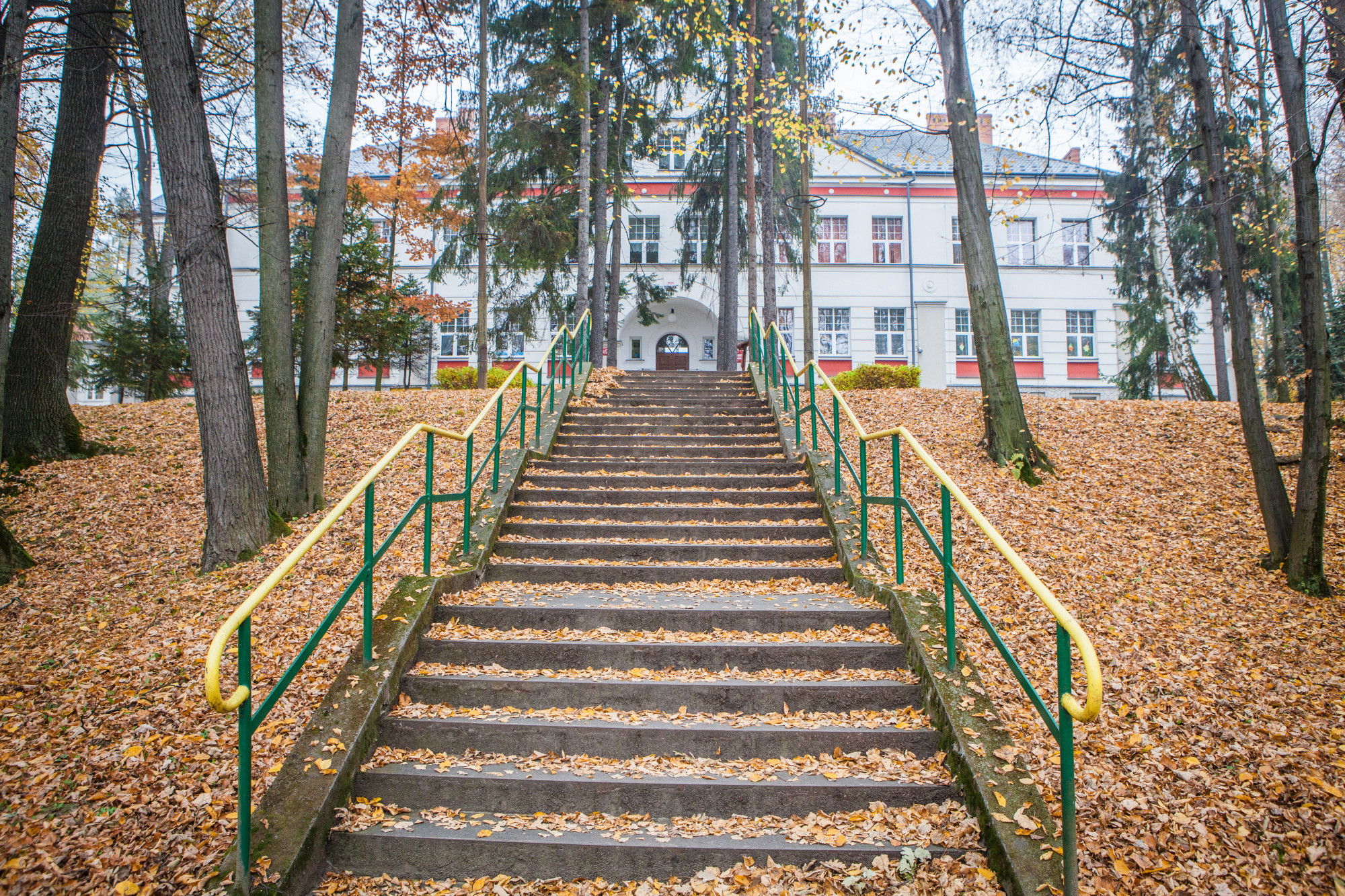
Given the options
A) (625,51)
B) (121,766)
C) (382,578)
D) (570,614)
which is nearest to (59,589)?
(382,578)

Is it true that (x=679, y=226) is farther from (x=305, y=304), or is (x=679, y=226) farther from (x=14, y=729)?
(x=14, y=729)

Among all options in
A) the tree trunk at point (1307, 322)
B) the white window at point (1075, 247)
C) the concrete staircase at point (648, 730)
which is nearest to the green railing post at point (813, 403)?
the concrete staircase at point (648, 730)

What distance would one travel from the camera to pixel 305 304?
6379 millimetres

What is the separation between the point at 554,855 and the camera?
114 inches

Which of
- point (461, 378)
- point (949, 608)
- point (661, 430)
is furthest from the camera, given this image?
point (461, 378)

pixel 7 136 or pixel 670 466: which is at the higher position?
pixel 7 136

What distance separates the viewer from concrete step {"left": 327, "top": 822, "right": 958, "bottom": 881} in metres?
2.88

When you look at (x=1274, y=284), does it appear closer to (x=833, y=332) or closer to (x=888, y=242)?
(x=833, y=332)

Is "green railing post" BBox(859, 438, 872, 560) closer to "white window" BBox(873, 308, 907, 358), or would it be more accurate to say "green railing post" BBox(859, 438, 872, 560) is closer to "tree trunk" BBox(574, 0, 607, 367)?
"tree trunk" BBox(574, 0, 607, 367)

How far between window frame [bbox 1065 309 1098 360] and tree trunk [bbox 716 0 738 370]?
39.5ft

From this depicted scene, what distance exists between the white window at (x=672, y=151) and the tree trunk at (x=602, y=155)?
148 centimetres

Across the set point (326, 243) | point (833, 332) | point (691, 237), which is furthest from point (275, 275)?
point (833, 332)

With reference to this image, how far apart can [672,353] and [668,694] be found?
1998 centimetres

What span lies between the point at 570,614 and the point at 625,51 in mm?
15711
